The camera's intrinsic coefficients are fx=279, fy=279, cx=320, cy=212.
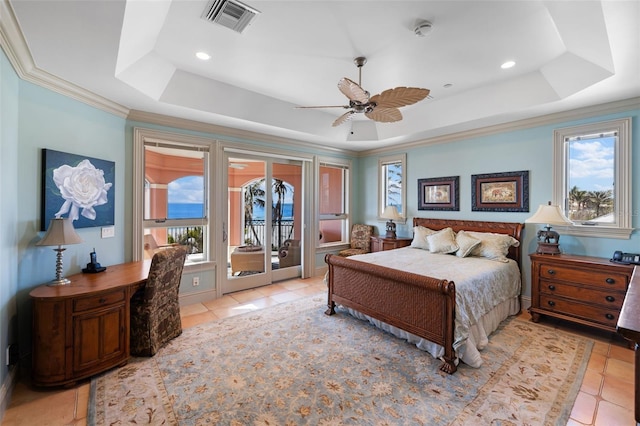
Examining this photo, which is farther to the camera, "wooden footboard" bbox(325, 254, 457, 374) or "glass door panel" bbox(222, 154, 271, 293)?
"glass door panel" bbox(222, 154, 271, 293)

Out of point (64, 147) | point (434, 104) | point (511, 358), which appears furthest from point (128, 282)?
point (434, 104)

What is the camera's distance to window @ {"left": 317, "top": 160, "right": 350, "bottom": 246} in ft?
19.2

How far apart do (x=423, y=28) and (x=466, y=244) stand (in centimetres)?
281

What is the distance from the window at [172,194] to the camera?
3646 mm

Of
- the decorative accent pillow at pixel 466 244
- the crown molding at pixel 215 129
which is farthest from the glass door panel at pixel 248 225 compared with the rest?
the decorative accent pillow at pixel 466 244

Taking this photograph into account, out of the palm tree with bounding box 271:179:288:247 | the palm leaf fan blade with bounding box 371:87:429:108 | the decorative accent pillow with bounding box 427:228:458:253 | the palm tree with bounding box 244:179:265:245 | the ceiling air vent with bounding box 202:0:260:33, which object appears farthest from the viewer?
the palm tree with bounding box 271:179:288:247

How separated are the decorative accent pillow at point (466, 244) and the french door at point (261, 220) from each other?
109 inches

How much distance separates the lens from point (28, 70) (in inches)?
91.7

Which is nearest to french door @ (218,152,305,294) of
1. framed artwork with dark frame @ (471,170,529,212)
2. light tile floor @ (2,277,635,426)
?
light tile floor @ (2,277,635,426)

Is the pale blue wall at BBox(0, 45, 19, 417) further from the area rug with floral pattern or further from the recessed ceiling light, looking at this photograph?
the recessed ceiling light

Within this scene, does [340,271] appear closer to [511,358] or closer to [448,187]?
[511,358]

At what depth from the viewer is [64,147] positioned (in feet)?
8.96

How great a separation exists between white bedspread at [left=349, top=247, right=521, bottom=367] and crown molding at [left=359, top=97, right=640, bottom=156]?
195 cm

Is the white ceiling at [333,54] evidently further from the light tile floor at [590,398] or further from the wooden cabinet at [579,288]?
the light tile floor at [590,398]
